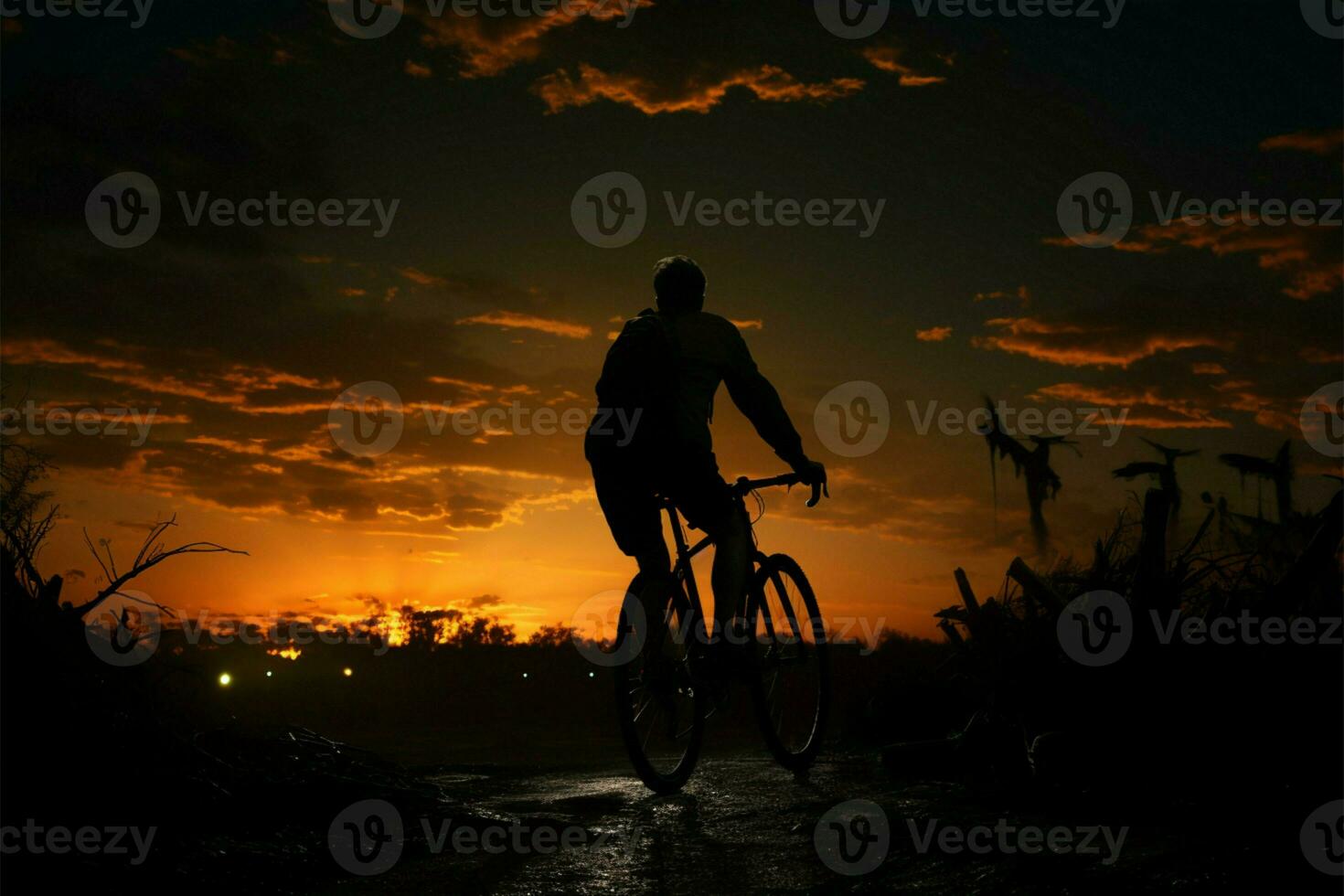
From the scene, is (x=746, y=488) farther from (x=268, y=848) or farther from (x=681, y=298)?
(x=268, y=848)

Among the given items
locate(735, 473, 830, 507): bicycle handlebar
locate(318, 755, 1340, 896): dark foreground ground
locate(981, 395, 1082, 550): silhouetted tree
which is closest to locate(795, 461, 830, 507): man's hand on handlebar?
locate(735, 473, 830, 507): bicycle handlebar

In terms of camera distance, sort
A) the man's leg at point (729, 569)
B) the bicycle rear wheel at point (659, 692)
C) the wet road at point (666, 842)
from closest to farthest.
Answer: the wet road at point (666, 842) → the bicycle rear wheel at point (659, 692) → the man's leg at point (729, 569)

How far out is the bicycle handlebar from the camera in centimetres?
514

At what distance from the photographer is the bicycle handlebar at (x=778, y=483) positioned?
5141 millimetres

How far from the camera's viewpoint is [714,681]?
495 cm

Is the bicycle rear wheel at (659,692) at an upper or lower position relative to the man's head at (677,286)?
lower

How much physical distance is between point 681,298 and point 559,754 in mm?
5340

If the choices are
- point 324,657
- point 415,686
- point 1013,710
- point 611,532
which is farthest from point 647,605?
point 415,686

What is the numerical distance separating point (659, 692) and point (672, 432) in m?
1.22

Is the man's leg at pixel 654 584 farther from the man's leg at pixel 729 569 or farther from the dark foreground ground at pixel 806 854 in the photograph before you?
the dark foreground ground at pixel 806 854

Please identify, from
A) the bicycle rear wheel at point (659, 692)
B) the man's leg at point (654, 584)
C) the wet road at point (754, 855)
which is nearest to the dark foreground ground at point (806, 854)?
the wet road at point (754, 855)

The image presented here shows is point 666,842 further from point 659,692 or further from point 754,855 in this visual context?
→ point 659,692

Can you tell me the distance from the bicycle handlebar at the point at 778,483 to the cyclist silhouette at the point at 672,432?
0.05 m

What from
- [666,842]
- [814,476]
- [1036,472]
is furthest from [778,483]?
[1036,472]
